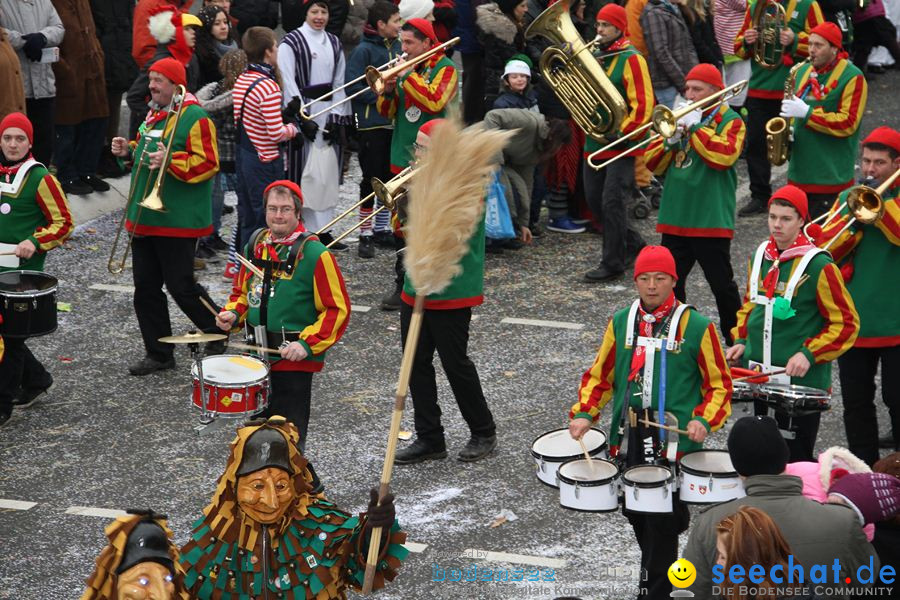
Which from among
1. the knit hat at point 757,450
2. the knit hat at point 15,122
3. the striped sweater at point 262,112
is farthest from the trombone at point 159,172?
the knit hat at point 757,450

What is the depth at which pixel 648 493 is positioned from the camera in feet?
19.7

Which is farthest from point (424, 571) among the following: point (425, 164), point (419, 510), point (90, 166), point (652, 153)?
point (90, 166)

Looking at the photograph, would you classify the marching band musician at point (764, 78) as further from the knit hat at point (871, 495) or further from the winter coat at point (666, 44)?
the knit hat at point (871, 495)

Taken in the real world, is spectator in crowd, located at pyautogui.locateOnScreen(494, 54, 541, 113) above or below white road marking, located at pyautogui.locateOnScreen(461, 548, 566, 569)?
above

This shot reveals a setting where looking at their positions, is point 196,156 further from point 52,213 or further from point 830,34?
point 830,34

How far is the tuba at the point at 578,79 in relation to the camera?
35.8 ft

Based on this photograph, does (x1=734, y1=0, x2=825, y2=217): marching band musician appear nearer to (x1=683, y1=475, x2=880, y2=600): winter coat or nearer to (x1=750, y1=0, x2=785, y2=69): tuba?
(x1=750, y1=0, x2=785, y2=69): tuba

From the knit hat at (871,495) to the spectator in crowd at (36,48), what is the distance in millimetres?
8481

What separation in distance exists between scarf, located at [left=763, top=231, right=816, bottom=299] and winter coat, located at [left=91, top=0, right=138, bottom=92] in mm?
7506

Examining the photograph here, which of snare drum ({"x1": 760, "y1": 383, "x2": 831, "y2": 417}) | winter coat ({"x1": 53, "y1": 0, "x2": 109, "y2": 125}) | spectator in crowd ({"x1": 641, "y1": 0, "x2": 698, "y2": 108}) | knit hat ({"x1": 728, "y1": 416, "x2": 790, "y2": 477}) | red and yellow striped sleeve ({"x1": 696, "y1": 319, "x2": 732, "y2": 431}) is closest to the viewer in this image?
knit hat ({"x1": 728, "y1": 416, "x2": 790, "y2": 477})

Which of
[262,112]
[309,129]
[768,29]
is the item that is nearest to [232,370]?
[262,112]

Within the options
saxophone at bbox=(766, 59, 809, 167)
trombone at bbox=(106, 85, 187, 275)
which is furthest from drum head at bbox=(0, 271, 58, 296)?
saxophone at bbox=(766, 59, 809, 167)

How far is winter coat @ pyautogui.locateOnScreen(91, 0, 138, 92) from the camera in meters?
12.8

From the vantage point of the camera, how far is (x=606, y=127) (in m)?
11.0
